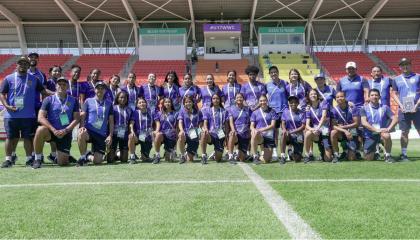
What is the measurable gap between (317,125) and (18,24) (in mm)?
28687

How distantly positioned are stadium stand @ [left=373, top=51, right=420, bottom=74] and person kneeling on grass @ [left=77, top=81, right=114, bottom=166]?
27538 mm

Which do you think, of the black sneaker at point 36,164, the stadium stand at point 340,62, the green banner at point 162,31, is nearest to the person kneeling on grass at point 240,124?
the black sneaker at point 36,164

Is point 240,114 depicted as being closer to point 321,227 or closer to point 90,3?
point 321,227

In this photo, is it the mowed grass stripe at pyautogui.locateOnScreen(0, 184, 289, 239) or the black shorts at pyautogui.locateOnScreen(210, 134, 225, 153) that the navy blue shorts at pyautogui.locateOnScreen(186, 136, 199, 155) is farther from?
the mowed grass stripe at pyautogui.locateOnScreen(0, 184, 289, 239)

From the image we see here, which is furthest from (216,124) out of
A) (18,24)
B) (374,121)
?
(18,24)

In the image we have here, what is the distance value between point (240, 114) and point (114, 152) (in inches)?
100

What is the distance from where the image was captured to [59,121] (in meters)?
6.80

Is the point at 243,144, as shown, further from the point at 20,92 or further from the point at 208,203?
the point at 20,92

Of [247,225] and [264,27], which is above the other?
[264,27]

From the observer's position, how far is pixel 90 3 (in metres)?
26.7

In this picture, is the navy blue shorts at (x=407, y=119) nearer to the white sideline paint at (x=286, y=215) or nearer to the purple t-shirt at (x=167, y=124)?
the white sideline paint at (x=286, y=215)

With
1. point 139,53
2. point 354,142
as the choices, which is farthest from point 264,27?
point 354,142

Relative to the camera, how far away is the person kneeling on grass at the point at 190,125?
7.34 m

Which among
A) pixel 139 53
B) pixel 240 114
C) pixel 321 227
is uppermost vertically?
pixel 139 53
